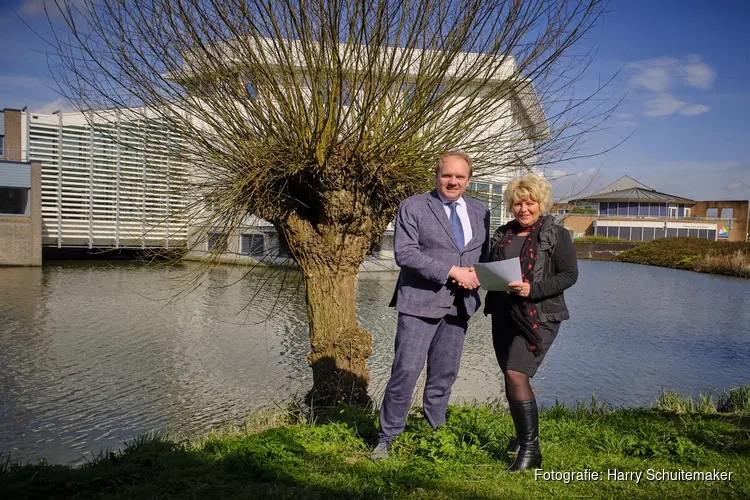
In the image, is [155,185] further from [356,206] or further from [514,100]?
[514,100]

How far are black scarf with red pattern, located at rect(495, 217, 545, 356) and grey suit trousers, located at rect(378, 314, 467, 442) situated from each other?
1.68 feet

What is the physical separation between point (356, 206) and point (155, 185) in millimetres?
3001

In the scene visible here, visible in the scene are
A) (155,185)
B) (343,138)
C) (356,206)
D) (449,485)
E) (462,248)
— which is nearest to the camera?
(449,485)

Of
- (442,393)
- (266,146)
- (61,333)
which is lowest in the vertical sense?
(61,333)

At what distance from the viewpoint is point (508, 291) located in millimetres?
4055

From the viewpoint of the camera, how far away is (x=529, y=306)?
→ 4.02m

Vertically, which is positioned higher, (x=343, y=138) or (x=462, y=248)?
(x=343, y=138)

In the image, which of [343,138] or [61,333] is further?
[61,333]

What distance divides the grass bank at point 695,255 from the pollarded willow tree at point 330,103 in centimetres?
3109

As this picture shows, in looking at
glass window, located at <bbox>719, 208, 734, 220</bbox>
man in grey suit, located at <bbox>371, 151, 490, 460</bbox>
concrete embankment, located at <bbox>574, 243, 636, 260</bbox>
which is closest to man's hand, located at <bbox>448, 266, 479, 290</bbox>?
man in grey suit, located at <bbox>371, 151, 490, 460</bbox>

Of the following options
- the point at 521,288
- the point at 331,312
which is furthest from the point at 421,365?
the point at 331,312

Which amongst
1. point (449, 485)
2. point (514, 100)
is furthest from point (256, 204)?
point (449, 485)

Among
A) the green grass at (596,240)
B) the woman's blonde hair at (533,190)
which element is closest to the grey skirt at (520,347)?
the woman's blonde hair at (533,190)

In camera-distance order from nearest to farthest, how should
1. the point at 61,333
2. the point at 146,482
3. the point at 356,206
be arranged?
the point at 146,482 → the point at 356,206 → the point at 61,333
